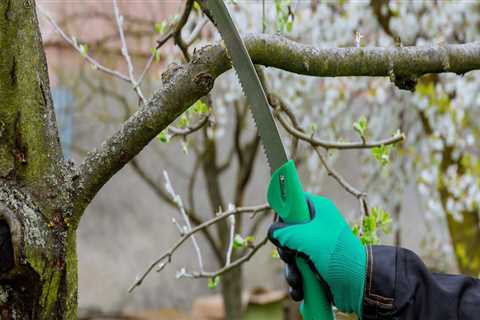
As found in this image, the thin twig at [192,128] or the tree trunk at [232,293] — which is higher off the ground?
the thin twig at [192,128]

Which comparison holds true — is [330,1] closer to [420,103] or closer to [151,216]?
[420,103]

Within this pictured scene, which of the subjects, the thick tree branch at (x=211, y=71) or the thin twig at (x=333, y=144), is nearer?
the thick tree branch at (x=211, y=71)

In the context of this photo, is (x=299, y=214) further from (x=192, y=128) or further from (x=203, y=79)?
(x=192, y=128)

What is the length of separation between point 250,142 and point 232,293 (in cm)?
130

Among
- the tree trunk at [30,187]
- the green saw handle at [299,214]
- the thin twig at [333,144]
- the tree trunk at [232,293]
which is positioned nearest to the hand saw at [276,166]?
the green saw handle at [299,214]

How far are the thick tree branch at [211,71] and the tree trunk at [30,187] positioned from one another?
2.8 inches

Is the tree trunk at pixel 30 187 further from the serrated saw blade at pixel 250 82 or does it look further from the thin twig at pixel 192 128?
the thin twig at pixel 192 128

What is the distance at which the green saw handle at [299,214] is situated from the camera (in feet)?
4.83

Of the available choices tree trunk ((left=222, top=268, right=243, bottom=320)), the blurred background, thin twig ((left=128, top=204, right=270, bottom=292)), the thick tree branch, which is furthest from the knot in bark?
tree trunk ((left=222, top=268, right=243, bottom=320))

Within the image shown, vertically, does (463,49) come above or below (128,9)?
below

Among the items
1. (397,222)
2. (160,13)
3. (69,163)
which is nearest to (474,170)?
(397,222)

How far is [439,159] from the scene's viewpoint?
535cm

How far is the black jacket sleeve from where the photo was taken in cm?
147

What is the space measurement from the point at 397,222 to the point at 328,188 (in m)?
2.80
